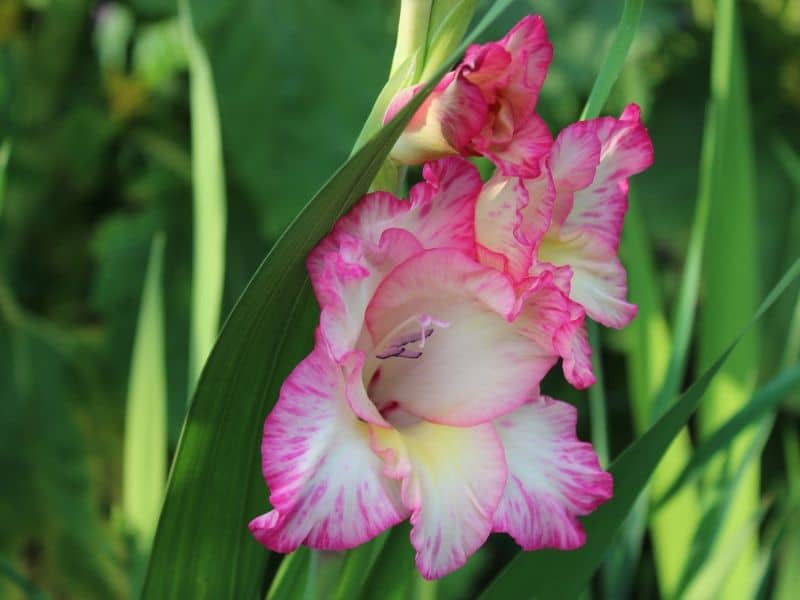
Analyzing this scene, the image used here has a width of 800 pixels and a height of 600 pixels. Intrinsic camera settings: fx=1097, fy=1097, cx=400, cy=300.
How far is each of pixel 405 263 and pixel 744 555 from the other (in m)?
0.48

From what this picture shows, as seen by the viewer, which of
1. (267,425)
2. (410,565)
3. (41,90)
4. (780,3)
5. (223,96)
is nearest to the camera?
(267,425)

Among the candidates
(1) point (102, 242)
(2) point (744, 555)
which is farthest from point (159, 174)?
(2) point (744, 555)


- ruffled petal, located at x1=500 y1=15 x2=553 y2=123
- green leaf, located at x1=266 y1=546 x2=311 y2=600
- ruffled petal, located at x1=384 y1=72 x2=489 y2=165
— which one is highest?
ruffled petal, located at x1=500 y1=15 x2=553 y2=123

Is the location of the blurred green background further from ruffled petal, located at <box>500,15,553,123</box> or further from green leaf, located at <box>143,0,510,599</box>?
ruffled petal, located at <box>500,15,553,123</box>

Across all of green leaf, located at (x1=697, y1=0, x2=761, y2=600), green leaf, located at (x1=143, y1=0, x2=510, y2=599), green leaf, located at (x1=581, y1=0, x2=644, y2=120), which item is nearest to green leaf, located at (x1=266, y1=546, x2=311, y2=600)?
green leaf, located at (x1=143, y1=0, x2=510, y2=599)

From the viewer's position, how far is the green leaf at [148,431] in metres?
0.67

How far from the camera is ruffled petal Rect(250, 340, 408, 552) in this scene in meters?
0.33

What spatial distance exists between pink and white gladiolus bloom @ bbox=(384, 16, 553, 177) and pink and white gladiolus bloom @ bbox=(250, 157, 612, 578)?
0.01 m

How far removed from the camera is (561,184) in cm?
38

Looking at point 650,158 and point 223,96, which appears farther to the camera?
point 223,96

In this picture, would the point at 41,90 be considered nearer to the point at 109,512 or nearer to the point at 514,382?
the point at 109,512

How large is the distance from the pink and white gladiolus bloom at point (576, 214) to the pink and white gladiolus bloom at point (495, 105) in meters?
0.01

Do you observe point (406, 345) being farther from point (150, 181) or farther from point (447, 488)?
point (150, 181)

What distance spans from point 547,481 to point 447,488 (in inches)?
1.5
